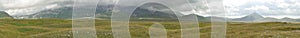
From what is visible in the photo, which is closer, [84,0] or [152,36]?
[84,0]

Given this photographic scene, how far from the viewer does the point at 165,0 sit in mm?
20672

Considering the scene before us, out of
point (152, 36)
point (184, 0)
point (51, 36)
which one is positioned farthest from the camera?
point (51, 36)

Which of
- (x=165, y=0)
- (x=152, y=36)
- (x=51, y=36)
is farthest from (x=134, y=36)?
(x=165, y=0)

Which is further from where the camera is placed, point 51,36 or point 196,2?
point 51,36

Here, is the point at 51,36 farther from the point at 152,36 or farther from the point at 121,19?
the point at 121,19

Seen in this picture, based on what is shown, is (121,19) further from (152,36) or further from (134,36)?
(134,36)

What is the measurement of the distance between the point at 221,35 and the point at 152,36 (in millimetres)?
3591

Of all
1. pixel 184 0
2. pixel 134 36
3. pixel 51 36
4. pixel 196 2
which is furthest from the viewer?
pixel 51 36

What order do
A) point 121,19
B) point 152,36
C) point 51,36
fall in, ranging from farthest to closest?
point 51,36 → point 152,36 → point 121,19

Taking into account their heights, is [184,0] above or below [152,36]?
above

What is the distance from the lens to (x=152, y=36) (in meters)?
24.8

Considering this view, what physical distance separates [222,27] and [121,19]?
530cm

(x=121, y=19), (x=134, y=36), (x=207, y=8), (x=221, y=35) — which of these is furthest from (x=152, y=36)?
(x=134, y=36)

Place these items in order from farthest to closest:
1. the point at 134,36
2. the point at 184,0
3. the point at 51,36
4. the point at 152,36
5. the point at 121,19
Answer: the point at 51,36, the point at 134,36, the point at 152,36, the point at 184,0, the point at 121,19
